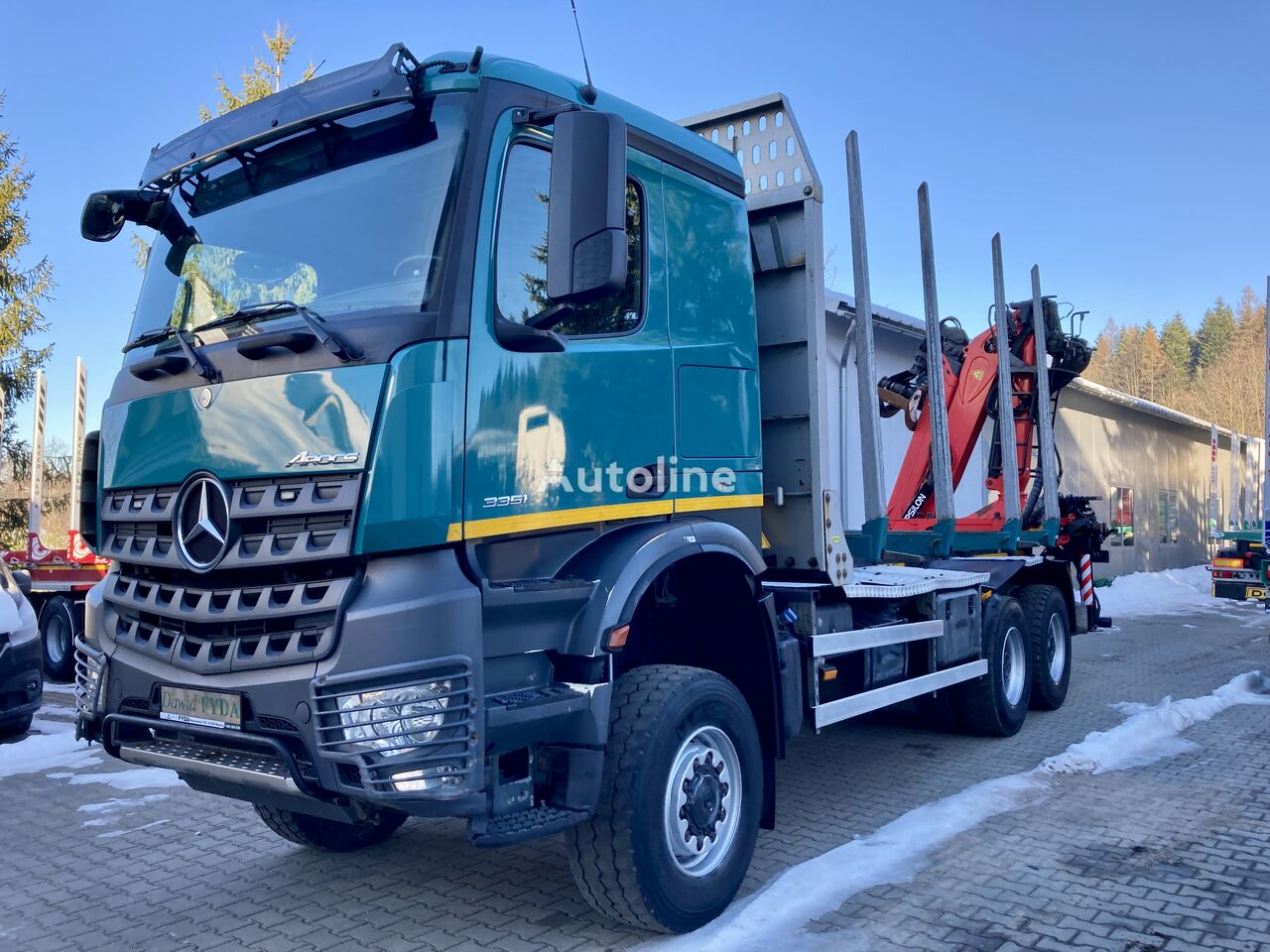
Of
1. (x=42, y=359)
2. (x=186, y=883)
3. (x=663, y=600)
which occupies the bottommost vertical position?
(x=186, y=883)

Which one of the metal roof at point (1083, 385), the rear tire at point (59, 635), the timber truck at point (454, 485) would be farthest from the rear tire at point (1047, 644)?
the rear tire at point (59, 635)

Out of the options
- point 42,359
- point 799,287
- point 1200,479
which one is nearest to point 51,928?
point 799,287

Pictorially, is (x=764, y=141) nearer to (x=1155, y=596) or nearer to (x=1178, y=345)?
(x=1155, y=596)

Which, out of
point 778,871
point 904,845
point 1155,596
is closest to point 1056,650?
point 904,845


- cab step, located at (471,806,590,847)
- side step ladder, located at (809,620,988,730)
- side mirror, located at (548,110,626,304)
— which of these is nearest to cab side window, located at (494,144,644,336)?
side mirror, located at (548,110,626,304)

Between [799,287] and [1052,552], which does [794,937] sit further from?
[1052,552]

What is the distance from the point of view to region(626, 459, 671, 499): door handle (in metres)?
3.90

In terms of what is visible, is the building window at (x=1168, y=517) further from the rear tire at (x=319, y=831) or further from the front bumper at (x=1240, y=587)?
the rear tire at (x=319, y=831)

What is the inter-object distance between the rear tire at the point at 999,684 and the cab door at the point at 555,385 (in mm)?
4088

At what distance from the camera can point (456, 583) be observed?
318 centimetres

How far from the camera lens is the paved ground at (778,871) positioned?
3.92 m

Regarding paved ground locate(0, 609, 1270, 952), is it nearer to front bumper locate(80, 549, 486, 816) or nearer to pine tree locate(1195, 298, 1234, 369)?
front bumper locate(80, 549, 486, 816)

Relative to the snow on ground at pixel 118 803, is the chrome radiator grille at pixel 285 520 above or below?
above

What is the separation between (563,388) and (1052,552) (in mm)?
6482
